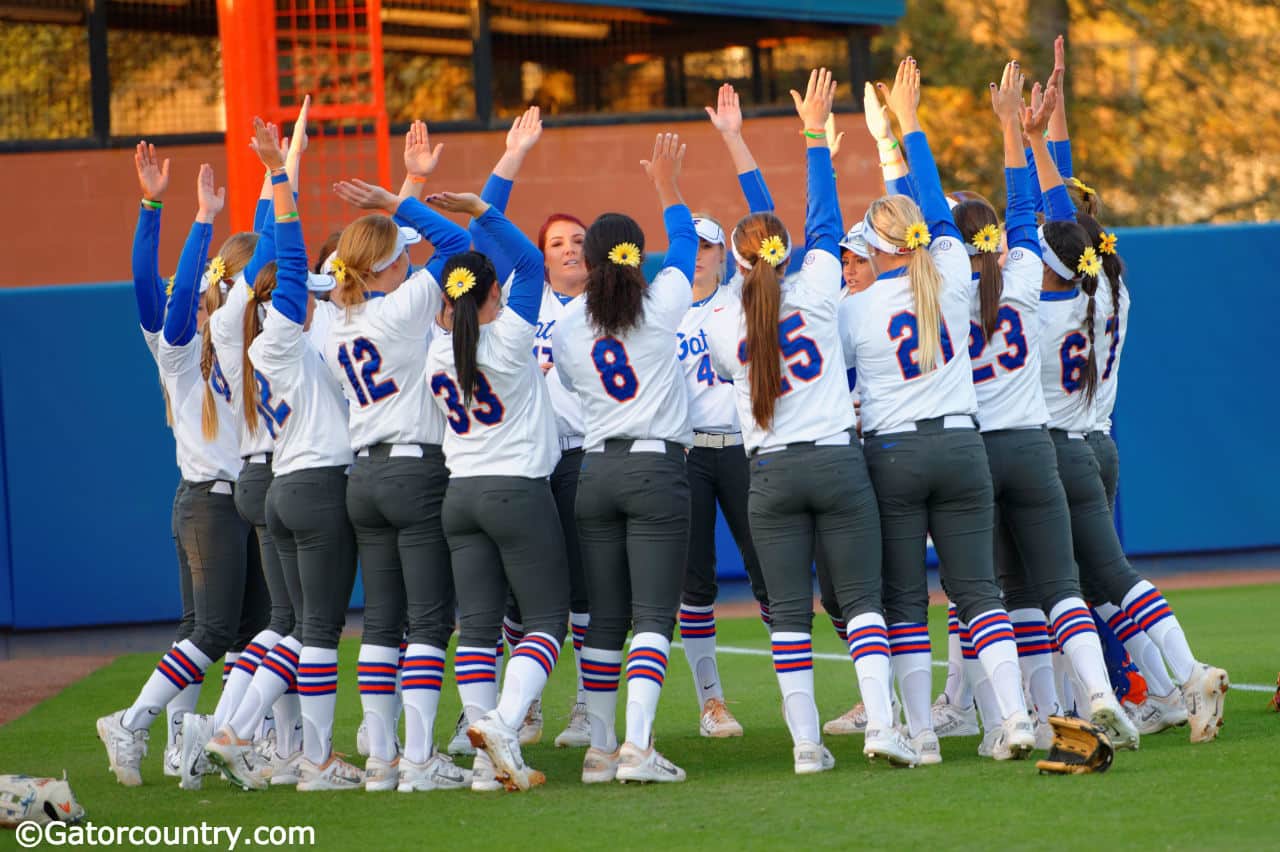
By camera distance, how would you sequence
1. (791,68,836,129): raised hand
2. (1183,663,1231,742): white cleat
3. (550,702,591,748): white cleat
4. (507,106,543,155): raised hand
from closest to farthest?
1. (791,68,836,129): raised hand
2. (1183,663,1231,742): white cleat
3. (507,106,543,155): raised hand
4. (550,702,591,748): white cleat

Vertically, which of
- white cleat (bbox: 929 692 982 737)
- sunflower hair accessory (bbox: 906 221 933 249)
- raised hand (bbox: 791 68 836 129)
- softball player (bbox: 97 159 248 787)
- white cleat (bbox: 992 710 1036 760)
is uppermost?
raised hand (bbox: 791 68 836 129)

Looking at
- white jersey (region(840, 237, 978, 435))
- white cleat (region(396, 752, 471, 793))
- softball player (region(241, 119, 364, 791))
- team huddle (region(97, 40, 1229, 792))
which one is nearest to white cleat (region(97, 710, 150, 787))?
team huddle (region(97, 40, 1229, 792))

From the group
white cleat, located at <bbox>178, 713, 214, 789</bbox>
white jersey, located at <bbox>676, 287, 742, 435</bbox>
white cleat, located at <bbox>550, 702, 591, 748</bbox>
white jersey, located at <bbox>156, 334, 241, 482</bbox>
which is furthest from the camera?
white cleat, located at <bbox>550, 702, 591, 748</bbox>

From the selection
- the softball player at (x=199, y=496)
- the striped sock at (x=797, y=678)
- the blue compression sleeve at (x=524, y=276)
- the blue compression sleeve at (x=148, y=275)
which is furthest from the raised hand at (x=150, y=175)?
the striped sock at (x=797, y=678)

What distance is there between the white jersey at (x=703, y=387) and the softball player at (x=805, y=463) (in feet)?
3.47

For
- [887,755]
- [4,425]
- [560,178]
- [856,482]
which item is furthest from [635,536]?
[560,178]

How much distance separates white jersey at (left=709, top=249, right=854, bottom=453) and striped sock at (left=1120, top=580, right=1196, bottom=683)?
151cm

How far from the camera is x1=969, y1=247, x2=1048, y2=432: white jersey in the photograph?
615 cm

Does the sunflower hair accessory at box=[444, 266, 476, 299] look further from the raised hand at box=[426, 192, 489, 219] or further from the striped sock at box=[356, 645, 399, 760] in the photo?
the striped sock at box=[356, 645, 399, 760]

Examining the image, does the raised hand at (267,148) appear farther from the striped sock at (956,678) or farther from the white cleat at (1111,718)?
the white cleat at (1111,718)

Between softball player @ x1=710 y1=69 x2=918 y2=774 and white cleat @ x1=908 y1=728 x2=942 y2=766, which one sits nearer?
softball player @ x1=710 y1=69 x2=918 y2=774

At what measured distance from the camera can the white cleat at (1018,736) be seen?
580 cm

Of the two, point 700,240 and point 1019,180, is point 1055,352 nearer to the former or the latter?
point 1019,180

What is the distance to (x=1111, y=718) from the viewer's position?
5906mm
